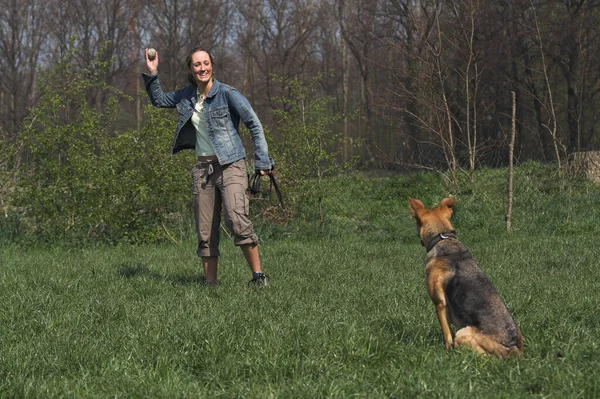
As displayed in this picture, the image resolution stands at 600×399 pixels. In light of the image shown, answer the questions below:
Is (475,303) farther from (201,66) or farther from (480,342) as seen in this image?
(201,66)

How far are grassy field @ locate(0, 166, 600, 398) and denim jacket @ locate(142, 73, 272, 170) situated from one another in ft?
4.13

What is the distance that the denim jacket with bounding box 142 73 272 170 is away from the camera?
5684mm

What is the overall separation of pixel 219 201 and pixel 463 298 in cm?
306

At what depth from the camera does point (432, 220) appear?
13.3ft

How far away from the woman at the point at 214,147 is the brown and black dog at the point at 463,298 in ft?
7.06

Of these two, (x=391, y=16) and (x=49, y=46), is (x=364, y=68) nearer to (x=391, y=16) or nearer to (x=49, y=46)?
A: (x=391, y=16)

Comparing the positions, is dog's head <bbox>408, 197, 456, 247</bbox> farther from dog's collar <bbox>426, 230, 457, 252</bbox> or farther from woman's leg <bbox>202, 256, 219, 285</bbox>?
woman's leg <bbox>202, 256, 219, 285</bbox>

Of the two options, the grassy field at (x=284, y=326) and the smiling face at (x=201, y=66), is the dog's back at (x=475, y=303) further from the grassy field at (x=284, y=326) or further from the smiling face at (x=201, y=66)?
the smiling face at (x=201, y=66)

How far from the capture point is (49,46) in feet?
118

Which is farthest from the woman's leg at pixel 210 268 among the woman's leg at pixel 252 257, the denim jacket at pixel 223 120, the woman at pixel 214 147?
the denim jacket at pixel 223 120

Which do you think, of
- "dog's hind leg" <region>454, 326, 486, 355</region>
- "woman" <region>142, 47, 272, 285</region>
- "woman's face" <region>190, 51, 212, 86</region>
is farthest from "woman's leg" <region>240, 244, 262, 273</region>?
"dog's hind leg" <region>454, 326, 486, 355</region>

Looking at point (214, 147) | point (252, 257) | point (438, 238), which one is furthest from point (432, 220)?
point (214, 147)

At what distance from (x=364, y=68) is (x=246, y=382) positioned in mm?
31748

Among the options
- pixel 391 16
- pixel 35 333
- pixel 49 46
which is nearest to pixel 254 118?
pixel 35 333
